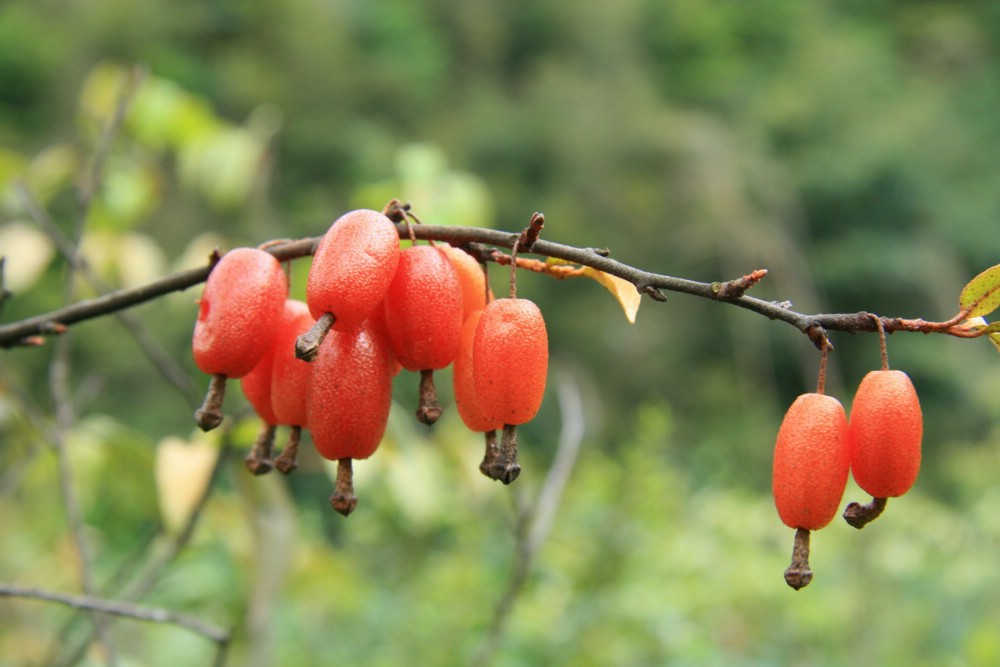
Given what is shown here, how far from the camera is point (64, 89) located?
1252cm

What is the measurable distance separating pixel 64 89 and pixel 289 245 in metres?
13.5

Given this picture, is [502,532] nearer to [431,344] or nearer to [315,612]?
[315,612]

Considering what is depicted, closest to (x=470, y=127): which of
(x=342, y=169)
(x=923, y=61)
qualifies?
(x=342, y=169)

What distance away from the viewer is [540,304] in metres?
10.2

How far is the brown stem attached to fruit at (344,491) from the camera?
62 centimetres

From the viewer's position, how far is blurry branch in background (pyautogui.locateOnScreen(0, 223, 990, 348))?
594 millimetres

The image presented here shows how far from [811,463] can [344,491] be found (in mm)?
305

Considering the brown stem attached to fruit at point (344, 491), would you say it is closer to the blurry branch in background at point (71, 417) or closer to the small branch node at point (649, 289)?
the small branch node at point (649, 289)

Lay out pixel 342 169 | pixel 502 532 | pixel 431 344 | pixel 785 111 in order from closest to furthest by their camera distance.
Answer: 1. pixel 431 344
2. pixel 502 532
3. pixel 342 169
4. pixel 785 111

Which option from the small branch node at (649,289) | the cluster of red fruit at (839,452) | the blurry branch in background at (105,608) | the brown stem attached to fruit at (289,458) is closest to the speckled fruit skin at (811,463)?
the cluster of red fruit at (839,452)

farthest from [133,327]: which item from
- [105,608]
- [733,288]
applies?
[733,288]

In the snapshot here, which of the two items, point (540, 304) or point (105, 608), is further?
point (540, 304)

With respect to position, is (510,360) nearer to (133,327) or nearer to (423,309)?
(423,309)

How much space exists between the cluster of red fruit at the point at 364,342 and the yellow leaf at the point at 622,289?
0.23 ft
